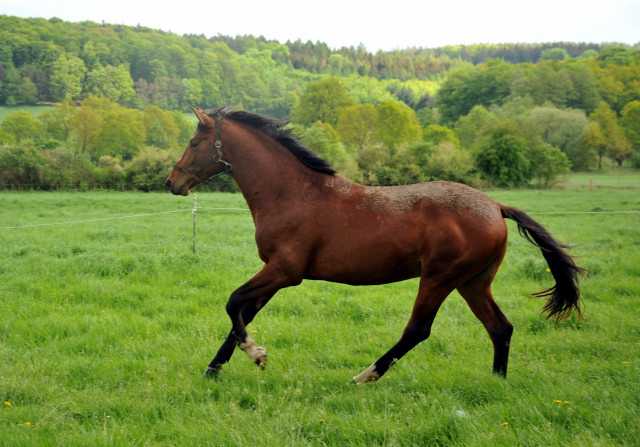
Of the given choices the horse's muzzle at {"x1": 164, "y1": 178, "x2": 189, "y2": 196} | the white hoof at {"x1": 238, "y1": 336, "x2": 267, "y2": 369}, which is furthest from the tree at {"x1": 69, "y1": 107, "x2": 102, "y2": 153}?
the white hoof at {"x1": 238, "y1": 336, "x2": 267, "y2": 369}

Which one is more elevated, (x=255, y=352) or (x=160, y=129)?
(x=255, y=352)

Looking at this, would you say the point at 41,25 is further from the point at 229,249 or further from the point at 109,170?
the point at 229,249

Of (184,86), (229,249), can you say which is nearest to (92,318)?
(229,249)

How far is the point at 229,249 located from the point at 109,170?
3370cm

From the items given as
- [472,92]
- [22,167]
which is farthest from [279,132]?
[472,92]

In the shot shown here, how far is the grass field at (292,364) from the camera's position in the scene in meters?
3.70

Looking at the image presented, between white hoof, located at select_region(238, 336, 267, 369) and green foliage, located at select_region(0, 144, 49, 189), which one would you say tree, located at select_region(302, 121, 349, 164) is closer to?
green foliage, located at select_region(0, 144, 49, 189)

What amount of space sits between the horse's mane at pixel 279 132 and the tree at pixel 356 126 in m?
58.3

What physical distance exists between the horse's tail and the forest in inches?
99.0

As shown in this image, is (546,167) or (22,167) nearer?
(22,167)

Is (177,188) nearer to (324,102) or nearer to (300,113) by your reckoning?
(324,102)

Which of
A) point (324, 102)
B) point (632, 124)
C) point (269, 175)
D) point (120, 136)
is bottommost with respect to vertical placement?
point (120, 136)

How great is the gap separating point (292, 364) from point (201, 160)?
92.5 inches

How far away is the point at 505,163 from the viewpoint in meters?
43.4
